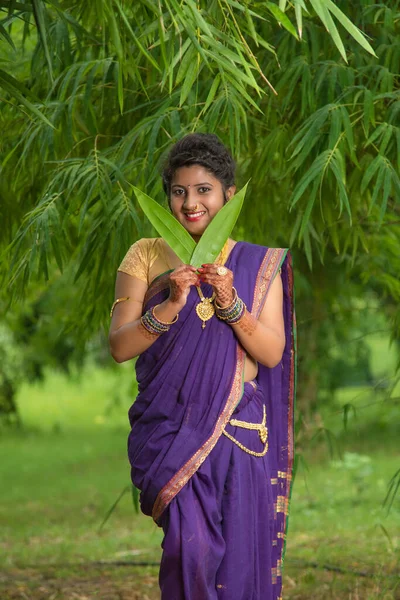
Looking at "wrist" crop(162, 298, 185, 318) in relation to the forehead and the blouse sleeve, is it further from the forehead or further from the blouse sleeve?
the forehead

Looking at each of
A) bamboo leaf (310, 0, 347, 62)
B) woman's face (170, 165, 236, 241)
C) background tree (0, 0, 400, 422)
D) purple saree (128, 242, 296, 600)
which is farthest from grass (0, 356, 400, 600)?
bamboo leaf (310, 0, 347, 62)

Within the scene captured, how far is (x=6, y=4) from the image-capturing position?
2.98m

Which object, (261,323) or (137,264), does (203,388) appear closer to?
(261,323)

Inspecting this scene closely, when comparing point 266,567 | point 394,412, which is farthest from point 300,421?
point 394,412

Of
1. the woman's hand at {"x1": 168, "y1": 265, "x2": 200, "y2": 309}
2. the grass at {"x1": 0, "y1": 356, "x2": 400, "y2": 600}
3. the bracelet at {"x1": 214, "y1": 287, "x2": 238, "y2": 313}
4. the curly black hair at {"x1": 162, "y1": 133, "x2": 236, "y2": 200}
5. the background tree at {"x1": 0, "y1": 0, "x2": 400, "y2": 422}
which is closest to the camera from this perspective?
the woman's hand at {"x1": 168, "y1": 265, "x2": 200, "y2": 309}

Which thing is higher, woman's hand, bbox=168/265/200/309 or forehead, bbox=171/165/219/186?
forehead, bbox=171/165/219/186

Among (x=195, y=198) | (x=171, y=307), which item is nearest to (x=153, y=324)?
(x=171, y=307)

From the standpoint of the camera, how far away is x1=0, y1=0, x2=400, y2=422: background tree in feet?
11.1

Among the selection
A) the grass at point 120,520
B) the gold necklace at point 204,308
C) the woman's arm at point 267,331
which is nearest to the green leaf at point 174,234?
the gold necklace at point 204,308

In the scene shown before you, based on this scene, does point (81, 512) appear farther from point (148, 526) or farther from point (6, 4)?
point (6, 4)

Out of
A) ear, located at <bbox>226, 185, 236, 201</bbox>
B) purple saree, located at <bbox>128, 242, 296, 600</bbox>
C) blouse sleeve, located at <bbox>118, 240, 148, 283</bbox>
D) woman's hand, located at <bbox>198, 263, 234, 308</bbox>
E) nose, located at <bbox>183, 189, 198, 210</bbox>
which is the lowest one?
purple saree, located at <bbox>128, 242, 296, 600</bbox>

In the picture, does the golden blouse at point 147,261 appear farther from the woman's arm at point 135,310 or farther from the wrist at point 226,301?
the wrist at point 226,301

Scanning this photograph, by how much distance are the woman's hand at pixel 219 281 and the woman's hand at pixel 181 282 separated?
1.1 inches

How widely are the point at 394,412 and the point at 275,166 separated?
406 inches
